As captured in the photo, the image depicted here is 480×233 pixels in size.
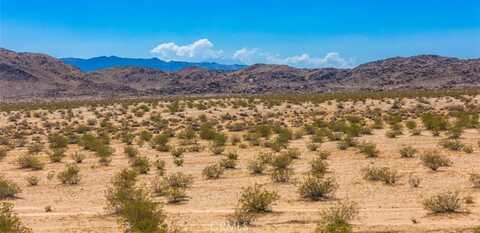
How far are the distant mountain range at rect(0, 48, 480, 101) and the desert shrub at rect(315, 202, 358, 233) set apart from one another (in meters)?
105

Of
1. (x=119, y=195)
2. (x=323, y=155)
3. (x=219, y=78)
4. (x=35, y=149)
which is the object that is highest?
(x=119, y=195)

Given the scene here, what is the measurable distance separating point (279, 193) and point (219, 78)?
141m

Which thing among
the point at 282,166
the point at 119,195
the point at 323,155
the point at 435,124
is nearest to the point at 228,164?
the point at 282,166

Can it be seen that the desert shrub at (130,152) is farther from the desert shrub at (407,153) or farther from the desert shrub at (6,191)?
the desert shrub at (407,153)

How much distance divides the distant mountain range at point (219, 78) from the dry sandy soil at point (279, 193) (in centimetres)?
9497

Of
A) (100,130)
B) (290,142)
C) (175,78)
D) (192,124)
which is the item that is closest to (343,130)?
(290,142)

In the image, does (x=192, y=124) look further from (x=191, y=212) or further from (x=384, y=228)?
(x=384, y=228)

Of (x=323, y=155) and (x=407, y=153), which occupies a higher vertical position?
(x=407, y=153)

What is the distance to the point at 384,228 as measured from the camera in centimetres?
1226

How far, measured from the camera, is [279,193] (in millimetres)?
16656

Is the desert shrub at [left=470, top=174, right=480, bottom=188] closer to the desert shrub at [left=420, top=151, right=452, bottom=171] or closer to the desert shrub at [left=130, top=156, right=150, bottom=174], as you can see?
the desert shrub at [left=420, top=151, right=452, bottom=171]

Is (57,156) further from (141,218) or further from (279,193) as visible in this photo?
(141,218)

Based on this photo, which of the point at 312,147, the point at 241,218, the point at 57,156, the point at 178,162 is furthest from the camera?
the point at 312,147

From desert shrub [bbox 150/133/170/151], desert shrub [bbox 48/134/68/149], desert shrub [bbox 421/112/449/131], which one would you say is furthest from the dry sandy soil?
desert shrub [bbox 421/112/449/131]
